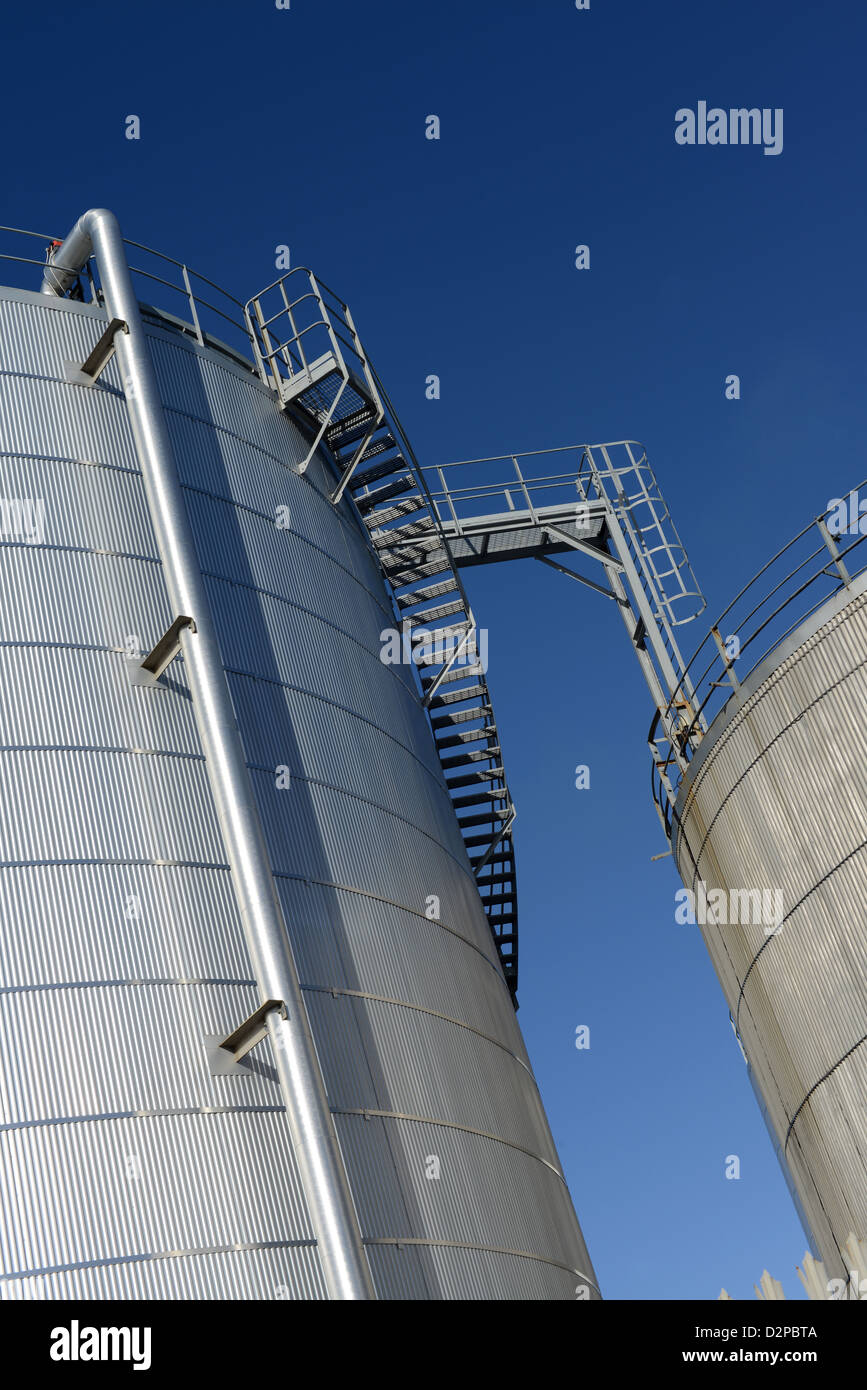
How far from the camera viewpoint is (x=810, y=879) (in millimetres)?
17109

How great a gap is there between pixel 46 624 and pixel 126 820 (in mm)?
2497

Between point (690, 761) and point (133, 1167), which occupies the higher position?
point (690, 761)

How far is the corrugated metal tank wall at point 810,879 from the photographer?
1638 cm

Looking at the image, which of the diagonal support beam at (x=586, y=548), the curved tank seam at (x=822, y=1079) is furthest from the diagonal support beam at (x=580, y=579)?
the curved tank seam at (x=822, y=1079)

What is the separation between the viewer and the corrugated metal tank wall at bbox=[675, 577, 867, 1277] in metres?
16.4

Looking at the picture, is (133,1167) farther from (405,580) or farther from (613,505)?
(613,505)

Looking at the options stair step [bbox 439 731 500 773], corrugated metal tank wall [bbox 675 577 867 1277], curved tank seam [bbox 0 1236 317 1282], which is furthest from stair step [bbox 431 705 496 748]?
curved tank seam [bbox 0 1236 317 1282]

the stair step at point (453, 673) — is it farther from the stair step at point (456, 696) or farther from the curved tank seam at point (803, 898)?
the curved tank seam at point (803, 898)

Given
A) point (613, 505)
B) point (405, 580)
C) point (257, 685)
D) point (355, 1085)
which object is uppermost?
point (613, 505)

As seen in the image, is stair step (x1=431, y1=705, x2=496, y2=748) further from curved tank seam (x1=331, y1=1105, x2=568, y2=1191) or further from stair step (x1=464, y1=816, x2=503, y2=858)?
curved tank seam (x1=331, y1=1105, x2=568, y2=1191)

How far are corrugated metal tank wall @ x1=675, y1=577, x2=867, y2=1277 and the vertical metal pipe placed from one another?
7.14 meters
